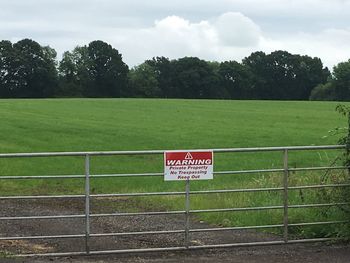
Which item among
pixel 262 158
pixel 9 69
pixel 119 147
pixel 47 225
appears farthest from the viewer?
pixel 9 69

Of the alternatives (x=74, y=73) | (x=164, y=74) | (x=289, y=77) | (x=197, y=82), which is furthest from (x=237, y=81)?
(x=74, y=73)

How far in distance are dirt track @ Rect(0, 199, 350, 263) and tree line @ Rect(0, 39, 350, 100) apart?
12448 centimetres

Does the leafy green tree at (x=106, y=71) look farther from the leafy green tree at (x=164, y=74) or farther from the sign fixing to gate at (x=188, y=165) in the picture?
the sign fixing to gate at (x=188, y=165)

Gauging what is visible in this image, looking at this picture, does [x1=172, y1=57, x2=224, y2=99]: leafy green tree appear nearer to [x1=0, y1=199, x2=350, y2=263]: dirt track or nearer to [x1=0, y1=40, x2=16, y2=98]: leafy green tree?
[x1=0, y1=40, x2=16, y2=98]: leafy green tree

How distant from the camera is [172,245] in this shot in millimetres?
9086

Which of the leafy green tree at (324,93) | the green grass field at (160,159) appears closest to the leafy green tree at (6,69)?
the leafy green tree at (324,93)

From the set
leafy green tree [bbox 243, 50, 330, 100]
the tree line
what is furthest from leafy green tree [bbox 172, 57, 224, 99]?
leafy green tree [bbox 243, 50, 330, 100]

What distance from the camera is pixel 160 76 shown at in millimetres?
157000

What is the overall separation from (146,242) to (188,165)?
154 cm

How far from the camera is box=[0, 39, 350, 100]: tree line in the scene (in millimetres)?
136625

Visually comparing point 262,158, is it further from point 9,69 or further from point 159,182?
point 9,69

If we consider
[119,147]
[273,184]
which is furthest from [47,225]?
[119,147]

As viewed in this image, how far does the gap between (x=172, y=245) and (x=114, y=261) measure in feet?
4.51

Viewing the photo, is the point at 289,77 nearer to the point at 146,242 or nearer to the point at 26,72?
the point at 26,72
